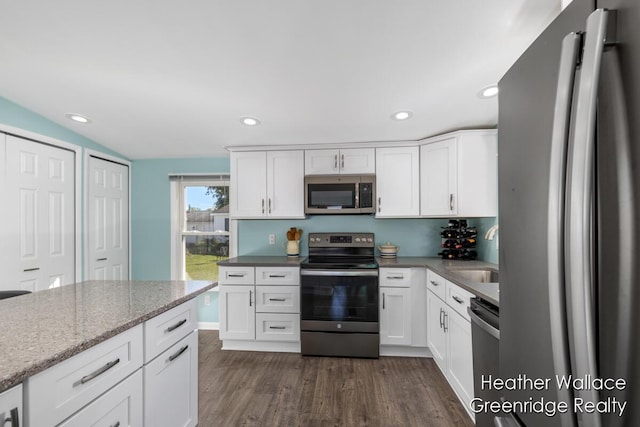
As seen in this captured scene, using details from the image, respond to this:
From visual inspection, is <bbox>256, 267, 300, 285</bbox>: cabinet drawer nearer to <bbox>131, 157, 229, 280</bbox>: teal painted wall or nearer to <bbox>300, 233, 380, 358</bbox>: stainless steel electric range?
<bbox>300, 233, 380, 358</bbox>: stainless steel electric range

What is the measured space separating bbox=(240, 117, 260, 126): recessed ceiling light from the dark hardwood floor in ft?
7.36

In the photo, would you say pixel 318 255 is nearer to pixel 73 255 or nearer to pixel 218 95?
pixel 218 95

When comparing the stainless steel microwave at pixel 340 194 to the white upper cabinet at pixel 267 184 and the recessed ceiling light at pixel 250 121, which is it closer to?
the white upper cabinet at pixel 267 184

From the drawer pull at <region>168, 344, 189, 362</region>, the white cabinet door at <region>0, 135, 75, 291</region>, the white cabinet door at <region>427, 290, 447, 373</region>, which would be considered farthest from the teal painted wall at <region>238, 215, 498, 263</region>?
the drawer pull at <region>168, 344, 189, 362</region>

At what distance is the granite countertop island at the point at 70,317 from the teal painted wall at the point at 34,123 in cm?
171

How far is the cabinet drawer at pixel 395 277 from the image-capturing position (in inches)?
108

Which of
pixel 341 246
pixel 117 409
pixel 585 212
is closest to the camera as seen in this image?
pixel 585 212

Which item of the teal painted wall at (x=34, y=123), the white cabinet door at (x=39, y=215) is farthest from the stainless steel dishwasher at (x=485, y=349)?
the teal painted wall at (x=34, y=123)

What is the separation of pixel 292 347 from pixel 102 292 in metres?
1.86

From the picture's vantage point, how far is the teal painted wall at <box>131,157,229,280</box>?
360 cm

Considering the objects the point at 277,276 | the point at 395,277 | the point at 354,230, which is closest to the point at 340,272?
the point at 395,277

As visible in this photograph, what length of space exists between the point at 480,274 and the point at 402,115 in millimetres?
1520

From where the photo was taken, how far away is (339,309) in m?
2.72

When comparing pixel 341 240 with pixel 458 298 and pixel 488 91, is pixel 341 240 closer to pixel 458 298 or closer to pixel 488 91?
pixel 458 298
